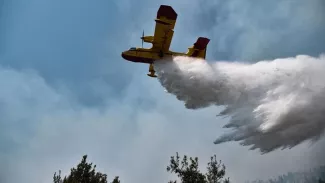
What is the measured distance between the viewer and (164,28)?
20297mm

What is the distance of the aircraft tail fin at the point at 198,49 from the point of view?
23.4 metres

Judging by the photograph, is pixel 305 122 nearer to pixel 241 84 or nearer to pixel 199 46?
pixel 241 84

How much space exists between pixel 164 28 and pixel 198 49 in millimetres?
4825

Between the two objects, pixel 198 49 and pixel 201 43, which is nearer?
pixel 201 43

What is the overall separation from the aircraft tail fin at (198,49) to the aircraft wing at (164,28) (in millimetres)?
2403

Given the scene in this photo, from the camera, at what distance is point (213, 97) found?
807 inches

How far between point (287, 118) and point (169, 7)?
35.2ft

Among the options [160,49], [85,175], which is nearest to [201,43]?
[160,49]

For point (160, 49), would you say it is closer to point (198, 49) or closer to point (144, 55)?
point (144, 55)

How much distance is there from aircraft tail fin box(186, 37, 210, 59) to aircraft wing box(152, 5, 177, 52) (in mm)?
2403

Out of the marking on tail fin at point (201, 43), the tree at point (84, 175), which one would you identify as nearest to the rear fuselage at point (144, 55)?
the marking on tail fin at point (201, 43)

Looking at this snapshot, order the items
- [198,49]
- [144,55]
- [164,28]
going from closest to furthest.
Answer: [164,28] → [144,55] → [198,49]

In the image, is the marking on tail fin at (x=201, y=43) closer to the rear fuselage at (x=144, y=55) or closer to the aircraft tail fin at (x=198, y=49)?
the aircraft tail fin at (x=198, y=49)

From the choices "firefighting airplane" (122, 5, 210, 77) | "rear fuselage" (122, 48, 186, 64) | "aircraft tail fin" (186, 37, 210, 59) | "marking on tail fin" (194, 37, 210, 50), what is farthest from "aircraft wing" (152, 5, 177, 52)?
"marking on tail fin" (194, 37, 210, 50)
